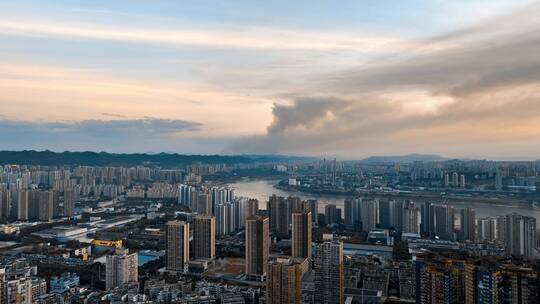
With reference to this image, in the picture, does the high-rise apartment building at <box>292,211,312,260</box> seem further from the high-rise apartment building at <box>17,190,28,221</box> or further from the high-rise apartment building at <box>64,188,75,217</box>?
the high-rise apartment building at <box>17,190,28,221</box>

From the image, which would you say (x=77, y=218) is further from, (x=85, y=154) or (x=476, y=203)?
(x=85, y=154)

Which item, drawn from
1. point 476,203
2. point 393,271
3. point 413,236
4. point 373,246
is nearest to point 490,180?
point 476,203

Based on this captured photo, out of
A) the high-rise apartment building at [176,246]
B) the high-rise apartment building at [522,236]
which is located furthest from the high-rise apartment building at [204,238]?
the high-rise apartment building at [522,236]

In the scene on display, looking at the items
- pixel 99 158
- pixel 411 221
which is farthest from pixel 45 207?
pixel 99 158

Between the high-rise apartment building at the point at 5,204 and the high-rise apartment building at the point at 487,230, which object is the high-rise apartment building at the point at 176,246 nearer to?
the high-rise apartment building at the point at 487,230

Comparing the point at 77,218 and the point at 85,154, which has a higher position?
the point at 85,154

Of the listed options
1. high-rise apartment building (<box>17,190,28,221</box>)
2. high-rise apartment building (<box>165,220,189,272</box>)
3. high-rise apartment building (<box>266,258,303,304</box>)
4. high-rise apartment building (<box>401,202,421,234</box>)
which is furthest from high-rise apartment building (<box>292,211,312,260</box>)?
high-rise apartment building (<box>17,190,28,221</box>)

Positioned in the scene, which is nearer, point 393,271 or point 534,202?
point 393,271
